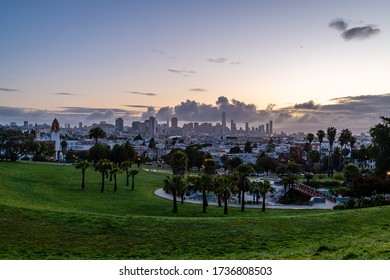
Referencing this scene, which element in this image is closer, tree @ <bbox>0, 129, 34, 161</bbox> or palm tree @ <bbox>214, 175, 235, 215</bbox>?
palm tree @ <bbox>214, 175, 235, 215</bbox>

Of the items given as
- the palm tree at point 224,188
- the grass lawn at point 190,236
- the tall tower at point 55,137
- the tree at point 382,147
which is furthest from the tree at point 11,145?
the tree at point 382,147

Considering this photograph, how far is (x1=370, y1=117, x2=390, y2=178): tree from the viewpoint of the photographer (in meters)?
40.7

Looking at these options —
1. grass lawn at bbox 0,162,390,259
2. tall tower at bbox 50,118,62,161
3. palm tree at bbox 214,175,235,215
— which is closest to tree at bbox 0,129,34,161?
palm tree at bbox 214,175,235,215

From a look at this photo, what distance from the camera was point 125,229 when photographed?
16.4m

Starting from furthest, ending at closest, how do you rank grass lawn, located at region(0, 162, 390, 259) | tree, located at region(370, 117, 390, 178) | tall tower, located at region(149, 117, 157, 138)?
tall tower, located at region(149, 117, 157, 138)
tree, located at region(370, 117, 390, 178)
grass lawn, located at region(0, 162, 390, 259)

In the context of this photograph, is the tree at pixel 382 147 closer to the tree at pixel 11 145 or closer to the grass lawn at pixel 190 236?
the grass lawn at pixel 190 236

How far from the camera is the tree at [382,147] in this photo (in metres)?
40.7

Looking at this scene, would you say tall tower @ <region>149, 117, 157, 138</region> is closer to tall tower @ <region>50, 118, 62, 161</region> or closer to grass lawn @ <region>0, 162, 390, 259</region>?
tall tower @ <region>50, 118, 62, 161</region>

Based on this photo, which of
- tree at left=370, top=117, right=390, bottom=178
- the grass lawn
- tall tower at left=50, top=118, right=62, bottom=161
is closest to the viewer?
the grass lawn

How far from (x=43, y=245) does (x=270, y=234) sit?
30.3ft

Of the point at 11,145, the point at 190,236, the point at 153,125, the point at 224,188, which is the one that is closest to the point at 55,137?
the point at 153,125

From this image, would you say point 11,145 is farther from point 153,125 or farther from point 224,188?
point 224,188
